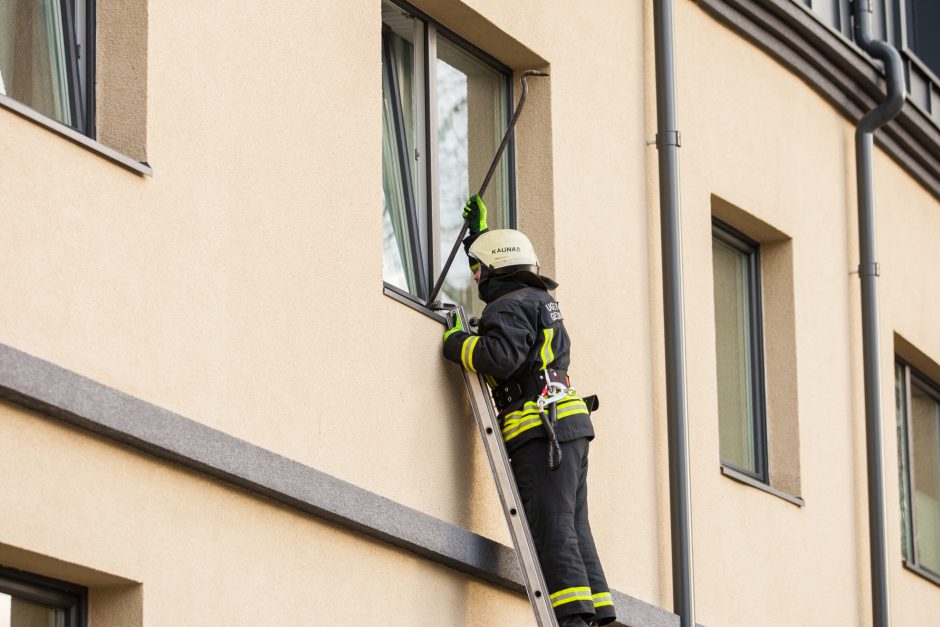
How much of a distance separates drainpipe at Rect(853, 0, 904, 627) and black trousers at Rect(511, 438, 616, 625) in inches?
181

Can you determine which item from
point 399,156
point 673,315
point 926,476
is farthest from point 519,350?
point 926,476

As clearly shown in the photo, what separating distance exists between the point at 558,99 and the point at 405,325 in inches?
85.0

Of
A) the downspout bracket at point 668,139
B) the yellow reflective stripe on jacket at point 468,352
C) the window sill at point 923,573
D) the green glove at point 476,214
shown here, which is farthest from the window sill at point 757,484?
the yellow reflective stripe on jacket at point 468,352

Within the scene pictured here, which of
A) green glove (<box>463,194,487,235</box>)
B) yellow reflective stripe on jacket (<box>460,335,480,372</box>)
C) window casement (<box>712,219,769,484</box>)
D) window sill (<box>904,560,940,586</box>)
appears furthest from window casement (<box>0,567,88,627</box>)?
window sill (<box>904,560,940,586</box>)

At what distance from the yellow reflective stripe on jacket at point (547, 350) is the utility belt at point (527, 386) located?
39 millimetres

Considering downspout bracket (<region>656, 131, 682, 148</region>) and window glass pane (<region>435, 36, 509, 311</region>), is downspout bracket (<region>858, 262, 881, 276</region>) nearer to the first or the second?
downspout bracket (<region>656, 131, 682, 148</region>)

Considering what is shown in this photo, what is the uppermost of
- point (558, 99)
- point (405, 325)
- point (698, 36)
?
point (698, 36)

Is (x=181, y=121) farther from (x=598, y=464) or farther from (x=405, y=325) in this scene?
(x=598, y=464)

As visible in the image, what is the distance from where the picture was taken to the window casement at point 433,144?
10.5m

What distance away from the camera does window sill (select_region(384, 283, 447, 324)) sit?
9.75m

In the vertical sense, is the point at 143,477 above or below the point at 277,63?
below

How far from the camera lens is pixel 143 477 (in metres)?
7.84

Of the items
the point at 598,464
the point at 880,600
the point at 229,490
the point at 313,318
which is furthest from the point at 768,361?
the point at 229,490

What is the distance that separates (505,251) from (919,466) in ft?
24.6
